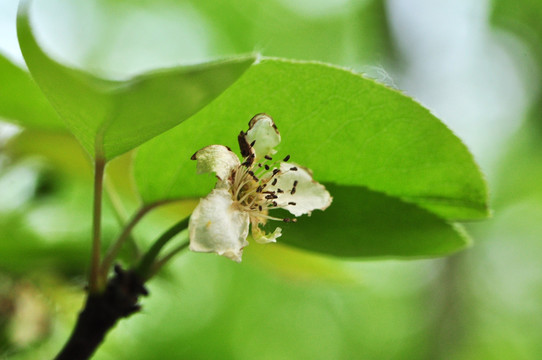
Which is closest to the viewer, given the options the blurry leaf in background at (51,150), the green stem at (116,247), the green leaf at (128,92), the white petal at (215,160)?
the green leaf at (128,92)

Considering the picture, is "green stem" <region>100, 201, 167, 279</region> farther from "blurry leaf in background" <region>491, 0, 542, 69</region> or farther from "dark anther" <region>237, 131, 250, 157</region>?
"blurry leaf in background" <region>491, 0, 542, 69</region>

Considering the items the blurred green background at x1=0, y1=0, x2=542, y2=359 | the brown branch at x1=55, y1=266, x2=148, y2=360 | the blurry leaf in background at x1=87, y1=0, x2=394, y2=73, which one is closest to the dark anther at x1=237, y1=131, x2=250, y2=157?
the brown branch at x1=55, y1=266, x2=148, y2=360

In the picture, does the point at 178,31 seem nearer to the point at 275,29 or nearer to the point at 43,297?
the point at 275,29

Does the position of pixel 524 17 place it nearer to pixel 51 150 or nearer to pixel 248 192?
pixel 51 150

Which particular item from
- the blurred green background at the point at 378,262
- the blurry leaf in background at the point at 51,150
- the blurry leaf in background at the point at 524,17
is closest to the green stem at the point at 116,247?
the blurry leaf in background at the point at 51,150

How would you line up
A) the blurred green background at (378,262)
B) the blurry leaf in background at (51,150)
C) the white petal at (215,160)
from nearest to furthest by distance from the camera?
the white petal at (215,160)
the blurry leaf in background at (51,150)
the blurred green background at (378,262)

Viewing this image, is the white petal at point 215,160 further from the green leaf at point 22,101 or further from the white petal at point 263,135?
the green leaf at point 22,101
